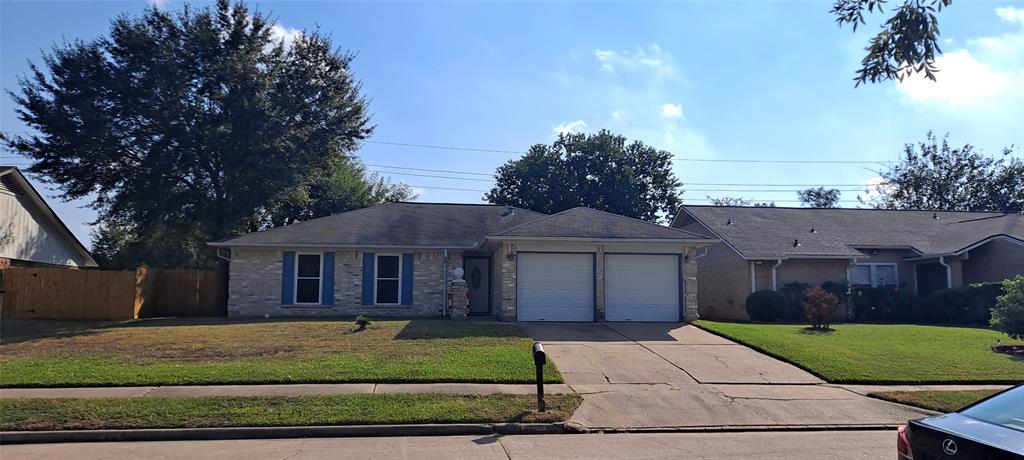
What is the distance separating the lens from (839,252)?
82.1ft

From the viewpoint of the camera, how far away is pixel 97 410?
9328 millimetres

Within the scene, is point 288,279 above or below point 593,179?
below

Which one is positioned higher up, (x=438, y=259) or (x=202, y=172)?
(x=202, y=172)

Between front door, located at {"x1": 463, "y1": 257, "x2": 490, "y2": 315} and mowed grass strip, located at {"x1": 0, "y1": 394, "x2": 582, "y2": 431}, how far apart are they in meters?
14.0

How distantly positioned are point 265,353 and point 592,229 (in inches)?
394

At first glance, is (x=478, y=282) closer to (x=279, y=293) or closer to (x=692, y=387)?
(x=279, y=293)

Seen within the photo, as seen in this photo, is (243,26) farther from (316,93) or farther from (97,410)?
(97,410)

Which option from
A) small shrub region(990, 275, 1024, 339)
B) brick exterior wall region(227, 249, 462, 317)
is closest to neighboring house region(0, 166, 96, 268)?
brick exterior wall region(227, 249, 462, 317)

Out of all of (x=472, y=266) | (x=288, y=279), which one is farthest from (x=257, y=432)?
(x=472, y=266)

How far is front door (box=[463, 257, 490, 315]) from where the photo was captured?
24438 millimetres

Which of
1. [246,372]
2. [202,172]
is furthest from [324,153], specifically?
[246,372]

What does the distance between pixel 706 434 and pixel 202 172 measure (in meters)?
25.6

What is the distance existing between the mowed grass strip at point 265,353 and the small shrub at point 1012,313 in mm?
11383

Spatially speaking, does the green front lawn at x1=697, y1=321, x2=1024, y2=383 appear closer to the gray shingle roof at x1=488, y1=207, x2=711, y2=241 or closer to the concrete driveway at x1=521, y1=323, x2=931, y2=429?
the concrete driveway at x1=521, y1=323, x2=931, y2=429
